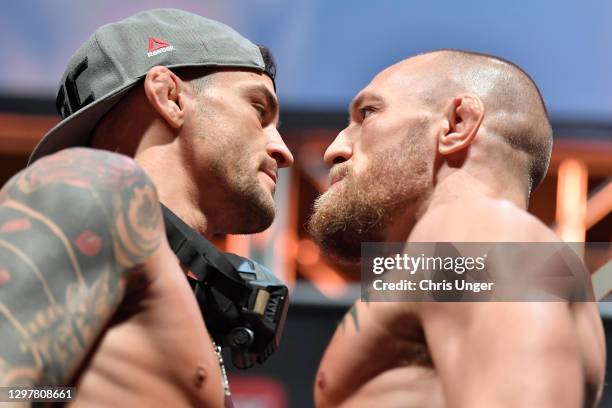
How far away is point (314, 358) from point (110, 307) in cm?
340

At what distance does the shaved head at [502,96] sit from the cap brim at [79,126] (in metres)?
0.80

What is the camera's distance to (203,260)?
2.26 meters

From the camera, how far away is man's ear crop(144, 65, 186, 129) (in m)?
2.51

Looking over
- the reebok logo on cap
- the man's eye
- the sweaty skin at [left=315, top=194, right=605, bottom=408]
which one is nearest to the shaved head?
the man's eye

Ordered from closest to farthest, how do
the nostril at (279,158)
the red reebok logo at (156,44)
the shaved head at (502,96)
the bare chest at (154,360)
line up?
1. the bare chest at (154,360)
2. the shaved head at (502,96)
3. the red reebok logo at (156,44)
4. the nostril at (279,158)

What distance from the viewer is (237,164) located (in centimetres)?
256

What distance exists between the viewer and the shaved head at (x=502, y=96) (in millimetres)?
2311

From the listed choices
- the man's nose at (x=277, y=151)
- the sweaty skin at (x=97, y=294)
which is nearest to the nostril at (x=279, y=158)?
the man's nose at (x=277, y=151)

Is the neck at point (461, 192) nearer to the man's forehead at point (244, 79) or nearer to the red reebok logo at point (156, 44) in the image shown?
the man's forehead at point (244, 79)

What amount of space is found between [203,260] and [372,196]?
1.48 feet

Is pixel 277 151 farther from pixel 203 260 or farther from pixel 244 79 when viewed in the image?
pixel 203 260

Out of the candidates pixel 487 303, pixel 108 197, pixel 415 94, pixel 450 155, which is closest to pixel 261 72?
pixel 415 94

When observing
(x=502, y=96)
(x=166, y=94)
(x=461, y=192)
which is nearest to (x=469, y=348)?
(x=461, y=192)

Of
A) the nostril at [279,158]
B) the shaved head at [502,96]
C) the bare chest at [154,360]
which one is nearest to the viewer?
the bare chest at [154,360]
